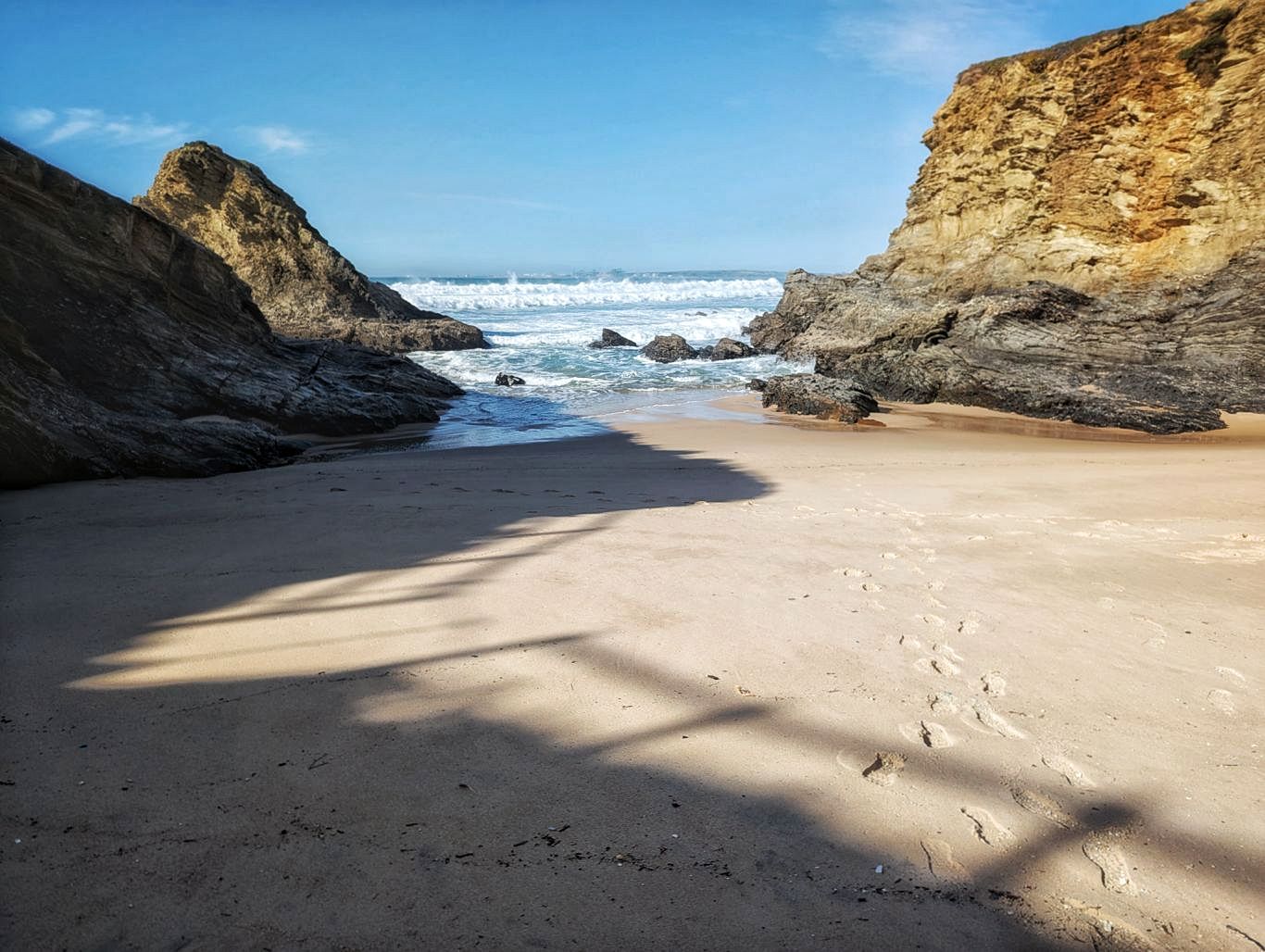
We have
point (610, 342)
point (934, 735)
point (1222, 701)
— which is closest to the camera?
point (934, 735)

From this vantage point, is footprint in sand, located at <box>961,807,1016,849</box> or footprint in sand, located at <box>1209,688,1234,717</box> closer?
footprint in sand, located at <box>961,807,1016,849</box>

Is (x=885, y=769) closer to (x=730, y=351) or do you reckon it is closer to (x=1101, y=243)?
(x=1101, y=243)

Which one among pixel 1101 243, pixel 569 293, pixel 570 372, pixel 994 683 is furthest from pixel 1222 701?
pixel 569 293

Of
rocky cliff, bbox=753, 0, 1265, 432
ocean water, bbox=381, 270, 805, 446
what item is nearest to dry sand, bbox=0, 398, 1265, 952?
ocean water, bbox=381, 270, 805, 446

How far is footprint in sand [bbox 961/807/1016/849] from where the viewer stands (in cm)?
171

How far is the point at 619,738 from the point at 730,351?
20.8 metres

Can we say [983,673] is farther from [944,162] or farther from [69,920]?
[944,162]

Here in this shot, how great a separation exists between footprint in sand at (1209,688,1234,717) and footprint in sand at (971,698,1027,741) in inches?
26.8

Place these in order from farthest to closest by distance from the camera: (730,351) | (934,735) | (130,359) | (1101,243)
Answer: (730,351), (1101,243), (130,359), (934,735)

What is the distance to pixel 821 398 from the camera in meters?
12.4

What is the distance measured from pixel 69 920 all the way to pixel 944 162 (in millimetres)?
19870

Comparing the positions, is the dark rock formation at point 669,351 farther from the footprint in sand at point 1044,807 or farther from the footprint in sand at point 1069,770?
the footprint in sand at point 1044,807

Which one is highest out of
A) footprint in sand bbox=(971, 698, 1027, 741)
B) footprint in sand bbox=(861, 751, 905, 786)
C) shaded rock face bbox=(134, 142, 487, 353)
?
shaded rock face bbox=(134, 142, 487, 353)

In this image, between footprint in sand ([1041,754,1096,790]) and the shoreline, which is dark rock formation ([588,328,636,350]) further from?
footprint in sand ([1041,754,1096,790])
